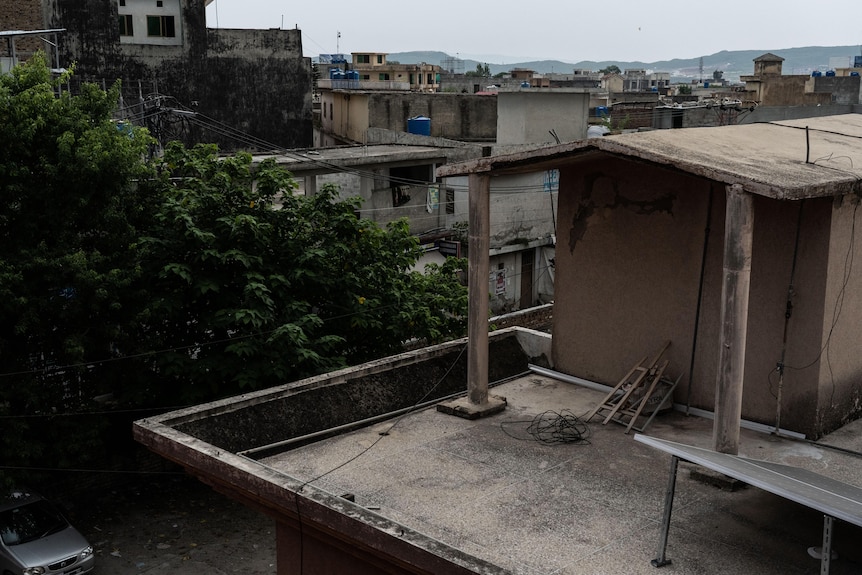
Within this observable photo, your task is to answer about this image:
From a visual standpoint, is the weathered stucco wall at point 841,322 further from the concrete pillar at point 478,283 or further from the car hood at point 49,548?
the car hood at point 49,548

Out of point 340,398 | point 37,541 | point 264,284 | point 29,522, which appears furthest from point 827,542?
point 29,522

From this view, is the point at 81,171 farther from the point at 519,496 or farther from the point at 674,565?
the point at 674,565

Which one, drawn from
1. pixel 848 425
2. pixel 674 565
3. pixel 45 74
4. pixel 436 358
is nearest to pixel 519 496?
pixel 674 565

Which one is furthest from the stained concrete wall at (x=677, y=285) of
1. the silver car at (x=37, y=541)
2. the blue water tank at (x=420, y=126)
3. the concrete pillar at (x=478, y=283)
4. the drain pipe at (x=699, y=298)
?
the blue water tank at (x=420, y=126)

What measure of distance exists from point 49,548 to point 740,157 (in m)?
12.1

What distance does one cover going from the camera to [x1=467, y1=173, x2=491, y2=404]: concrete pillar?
28.0ft

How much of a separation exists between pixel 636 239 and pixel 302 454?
387 cm

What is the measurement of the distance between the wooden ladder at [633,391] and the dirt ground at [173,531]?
8.53m

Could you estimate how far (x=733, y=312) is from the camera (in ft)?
22.2

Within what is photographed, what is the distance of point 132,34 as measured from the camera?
32.5 meters

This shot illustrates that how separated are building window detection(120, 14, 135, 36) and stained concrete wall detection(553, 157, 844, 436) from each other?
27.0 metres

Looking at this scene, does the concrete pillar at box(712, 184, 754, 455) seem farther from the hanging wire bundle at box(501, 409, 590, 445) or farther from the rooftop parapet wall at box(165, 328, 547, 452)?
the rooftop parapet wall at box(165, 328, 547, 452)

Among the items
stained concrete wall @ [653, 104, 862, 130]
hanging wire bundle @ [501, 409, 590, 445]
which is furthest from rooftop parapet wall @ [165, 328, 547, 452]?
stained concrete wall @ [653, 104, 862, 130]

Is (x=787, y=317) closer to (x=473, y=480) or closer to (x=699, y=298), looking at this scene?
(x=699, y=298)
